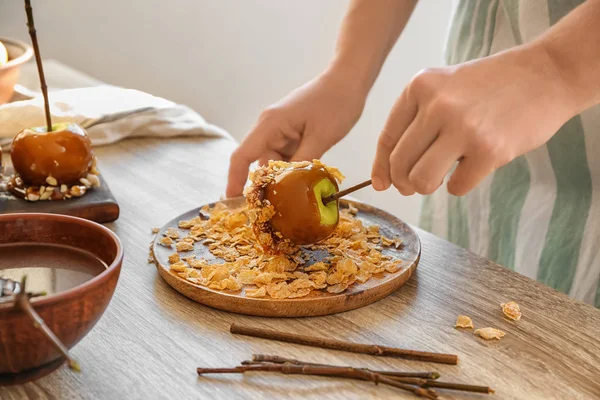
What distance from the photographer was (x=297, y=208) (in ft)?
2.67

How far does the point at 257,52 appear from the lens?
2654 millimetres

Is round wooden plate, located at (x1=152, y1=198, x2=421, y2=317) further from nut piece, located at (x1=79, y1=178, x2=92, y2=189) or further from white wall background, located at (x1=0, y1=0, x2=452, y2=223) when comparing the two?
white wall background, located at (x1=0, y1=0, x2=452, y2=223)

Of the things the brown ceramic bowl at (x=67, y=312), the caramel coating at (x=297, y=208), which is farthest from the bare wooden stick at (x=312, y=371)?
the caramel coating at (x=297, y=208)

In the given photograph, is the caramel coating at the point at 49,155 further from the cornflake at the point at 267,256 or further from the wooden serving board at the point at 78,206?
the cornflake at the point at 267,256

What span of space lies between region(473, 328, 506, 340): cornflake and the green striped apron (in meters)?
0.39

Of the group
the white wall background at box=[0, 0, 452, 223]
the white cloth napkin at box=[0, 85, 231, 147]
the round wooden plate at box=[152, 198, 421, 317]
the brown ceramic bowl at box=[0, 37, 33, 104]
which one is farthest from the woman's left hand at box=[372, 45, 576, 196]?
the white wall background at box=[0, 0, 452, 223]

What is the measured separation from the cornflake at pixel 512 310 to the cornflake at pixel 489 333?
4 cm

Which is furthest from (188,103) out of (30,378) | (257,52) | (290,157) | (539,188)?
(30,378)

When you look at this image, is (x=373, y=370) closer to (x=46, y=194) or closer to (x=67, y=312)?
(x=67, y=312)

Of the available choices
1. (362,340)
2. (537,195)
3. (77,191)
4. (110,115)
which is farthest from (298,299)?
(110,115)

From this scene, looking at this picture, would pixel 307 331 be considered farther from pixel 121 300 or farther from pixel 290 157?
pixel 290 157

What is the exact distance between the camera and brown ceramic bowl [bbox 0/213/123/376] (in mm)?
535

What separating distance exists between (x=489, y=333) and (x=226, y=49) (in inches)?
83.2

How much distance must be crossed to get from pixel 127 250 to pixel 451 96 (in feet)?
1.51
